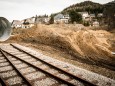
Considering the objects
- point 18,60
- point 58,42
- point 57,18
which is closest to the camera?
point 18,60

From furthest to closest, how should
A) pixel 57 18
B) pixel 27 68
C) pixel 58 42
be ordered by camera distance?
pixel 57 18 < pixel 58 42 < pixel 27 68

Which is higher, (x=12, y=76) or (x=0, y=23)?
(x=0, y=23)

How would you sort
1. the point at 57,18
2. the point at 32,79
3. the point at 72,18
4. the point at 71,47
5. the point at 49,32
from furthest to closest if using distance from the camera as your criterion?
1. the point at 57,18
2. the point at 72,18
3. the point at 49,32
4. the point at 71,47
5. the point at 32,79

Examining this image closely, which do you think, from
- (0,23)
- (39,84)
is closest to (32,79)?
(39,84)

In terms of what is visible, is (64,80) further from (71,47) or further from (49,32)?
(49,32)

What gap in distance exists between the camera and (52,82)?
264 inches

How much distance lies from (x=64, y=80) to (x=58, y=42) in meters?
9.25

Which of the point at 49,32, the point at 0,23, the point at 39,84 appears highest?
the point at 0,23

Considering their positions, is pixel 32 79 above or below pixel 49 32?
below

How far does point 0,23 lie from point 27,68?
1002 cm

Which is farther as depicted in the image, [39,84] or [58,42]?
[58,42]

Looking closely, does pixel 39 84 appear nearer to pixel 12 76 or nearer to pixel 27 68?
pixel 12 76

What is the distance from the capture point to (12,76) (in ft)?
24.2

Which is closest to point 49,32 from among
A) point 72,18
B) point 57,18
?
point 72,18
